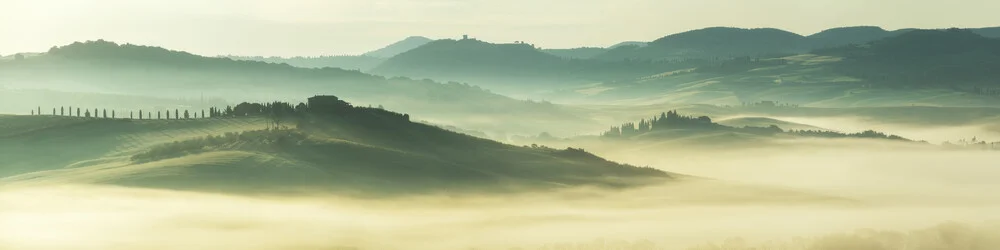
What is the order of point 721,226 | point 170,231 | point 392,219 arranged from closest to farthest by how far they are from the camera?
point 170,231 < point 721,226 < point 392,219

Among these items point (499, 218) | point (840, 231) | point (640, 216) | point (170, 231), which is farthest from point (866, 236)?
point (170, 231)

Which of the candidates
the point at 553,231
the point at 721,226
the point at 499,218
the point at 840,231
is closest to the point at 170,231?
the point at 553,231

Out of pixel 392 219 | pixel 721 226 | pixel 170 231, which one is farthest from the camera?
pixel 392 219

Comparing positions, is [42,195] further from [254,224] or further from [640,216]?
[640,216]

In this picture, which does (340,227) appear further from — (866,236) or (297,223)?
(866,236)

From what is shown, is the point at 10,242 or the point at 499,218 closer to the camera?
the point at 10,242

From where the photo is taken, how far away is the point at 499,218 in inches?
7579

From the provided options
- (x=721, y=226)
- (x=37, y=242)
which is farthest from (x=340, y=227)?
(x=721, y=226)

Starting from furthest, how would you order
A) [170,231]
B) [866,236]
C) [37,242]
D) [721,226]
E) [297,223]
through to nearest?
1. [721,226]
2. [297,223]
3. [866,236]
4. [170,231]
5. [37,242]

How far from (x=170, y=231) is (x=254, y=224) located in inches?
686

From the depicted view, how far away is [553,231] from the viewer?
153250 mm

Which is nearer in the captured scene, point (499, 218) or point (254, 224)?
point (254, 224)

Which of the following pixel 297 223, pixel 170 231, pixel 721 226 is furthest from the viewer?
pixel 721 226

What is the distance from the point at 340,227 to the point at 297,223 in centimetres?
A: 939
